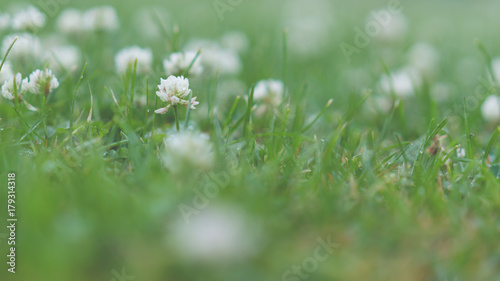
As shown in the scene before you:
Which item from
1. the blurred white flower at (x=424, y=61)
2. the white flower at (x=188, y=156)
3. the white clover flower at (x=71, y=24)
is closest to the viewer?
the white flower at (x=188, y=156)

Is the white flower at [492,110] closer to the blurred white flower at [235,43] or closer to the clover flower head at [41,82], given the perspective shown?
the blurred white flower at [235,43]

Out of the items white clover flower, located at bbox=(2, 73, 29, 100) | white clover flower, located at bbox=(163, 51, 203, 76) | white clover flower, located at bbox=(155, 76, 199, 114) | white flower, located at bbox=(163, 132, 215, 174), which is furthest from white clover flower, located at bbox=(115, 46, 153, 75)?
white flower, located at bbox=(163, 132, 215, 174)

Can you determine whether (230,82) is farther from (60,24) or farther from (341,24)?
(341,24)

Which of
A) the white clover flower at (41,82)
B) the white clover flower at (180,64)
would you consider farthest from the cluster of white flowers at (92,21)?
the white clover flower at (41,82)

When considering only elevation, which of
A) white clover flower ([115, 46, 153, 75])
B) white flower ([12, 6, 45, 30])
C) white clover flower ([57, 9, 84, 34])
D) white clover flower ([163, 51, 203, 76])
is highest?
white clover flower ([57, 9, 84, 34])

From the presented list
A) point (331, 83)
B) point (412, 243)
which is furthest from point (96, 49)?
point (412, 243)

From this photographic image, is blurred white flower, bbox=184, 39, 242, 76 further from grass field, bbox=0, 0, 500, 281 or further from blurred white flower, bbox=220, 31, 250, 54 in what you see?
blurred white flower, bbox=220, 31, 250, 54
